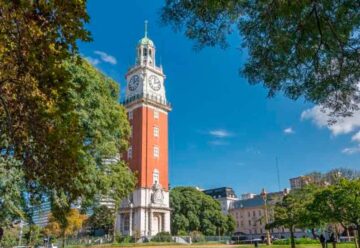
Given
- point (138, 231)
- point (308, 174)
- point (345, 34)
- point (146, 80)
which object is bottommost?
point (138, 231)

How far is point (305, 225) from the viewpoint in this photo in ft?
94.9

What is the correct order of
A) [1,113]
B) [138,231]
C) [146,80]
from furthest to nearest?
[146,80] → [138,231] → [1,113]

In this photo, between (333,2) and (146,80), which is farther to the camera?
(146,80)

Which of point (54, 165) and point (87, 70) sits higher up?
point (87, 70)

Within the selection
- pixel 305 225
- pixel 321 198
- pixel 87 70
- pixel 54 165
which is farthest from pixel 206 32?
pixel 305 225

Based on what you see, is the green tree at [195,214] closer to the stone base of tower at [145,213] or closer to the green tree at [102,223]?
the stone base of tower at [145,213]

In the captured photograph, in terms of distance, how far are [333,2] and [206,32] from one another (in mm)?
2323

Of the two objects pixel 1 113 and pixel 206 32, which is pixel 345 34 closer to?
pixel 206 32

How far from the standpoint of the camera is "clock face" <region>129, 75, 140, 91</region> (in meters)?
66.7

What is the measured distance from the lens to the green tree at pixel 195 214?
64519mm

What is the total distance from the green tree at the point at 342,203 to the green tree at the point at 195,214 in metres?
40.9

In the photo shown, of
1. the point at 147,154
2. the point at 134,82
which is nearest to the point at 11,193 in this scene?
the point at 147,154

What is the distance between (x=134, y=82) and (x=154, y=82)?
346cm

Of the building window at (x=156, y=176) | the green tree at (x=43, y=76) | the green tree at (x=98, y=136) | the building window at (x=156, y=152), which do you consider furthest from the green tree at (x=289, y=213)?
the green tree at (x=43, y=76)
